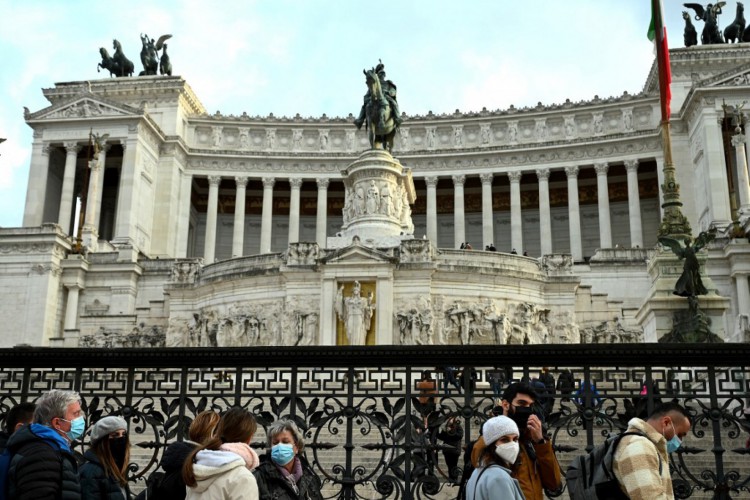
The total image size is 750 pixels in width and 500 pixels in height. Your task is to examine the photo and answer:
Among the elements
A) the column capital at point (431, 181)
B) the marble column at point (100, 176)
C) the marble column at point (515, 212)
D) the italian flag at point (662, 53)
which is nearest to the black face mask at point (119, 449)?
the italian flag at point (662, 53)

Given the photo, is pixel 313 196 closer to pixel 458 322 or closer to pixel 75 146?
pixel 75 146

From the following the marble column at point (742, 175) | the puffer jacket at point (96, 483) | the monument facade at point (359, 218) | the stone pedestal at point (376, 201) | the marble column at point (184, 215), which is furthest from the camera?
the marble column at point (184, 215)

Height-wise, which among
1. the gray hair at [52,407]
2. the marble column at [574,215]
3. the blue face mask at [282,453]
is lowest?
the blue face mask at [282,453]

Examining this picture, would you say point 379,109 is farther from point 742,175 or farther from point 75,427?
point 75,427

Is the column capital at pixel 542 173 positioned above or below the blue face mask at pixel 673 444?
above

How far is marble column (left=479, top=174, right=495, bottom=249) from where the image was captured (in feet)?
215

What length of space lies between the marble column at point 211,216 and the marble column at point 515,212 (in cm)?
2429

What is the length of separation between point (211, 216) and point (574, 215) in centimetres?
2960

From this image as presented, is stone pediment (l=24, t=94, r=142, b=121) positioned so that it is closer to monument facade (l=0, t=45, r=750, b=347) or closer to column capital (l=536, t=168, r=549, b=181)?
monument facade (l=0, t=45, r=750, b=347)

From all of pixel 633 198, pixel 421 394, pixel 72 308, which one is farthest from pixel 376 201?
pixel 633 198

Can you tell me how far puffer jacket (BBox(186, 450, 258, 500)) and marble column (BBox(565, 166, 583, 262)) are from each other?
59.2 meters

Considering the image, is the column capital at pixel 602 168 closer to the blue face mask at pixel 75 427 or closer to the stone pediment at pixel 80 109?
the stone pediment at pixel 80 109

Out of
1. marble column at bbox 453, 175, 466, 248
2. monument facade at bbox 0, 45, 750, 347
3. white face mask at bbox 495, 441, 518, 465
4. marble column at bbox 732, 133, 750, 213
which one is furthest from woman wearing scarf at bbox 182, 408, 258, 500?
marble column at bbox 453, 175, 466, 248

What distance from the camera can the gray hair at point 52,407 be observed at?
249 inches
